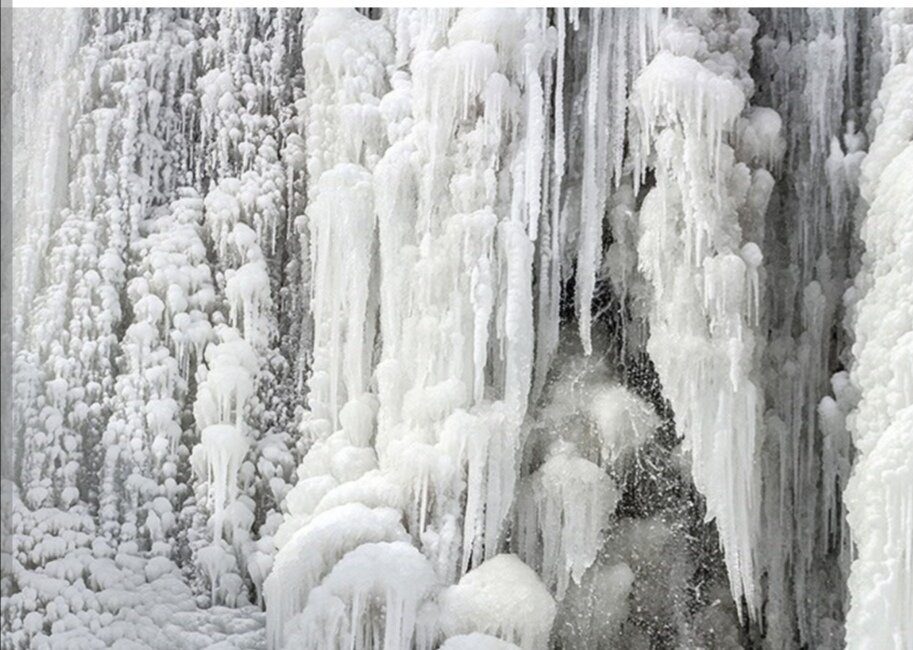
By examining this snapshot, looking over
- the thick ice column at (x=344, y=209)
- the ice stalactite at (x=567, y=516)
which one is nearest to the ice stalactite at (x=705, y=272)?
the ice stalactite at (x=567, y=516)

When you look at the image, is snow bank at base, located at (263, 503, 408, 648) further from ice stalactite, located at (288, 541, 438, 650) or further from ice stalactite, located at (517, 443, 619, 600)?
ice stalactite, located at (517, 443, 619, 600)

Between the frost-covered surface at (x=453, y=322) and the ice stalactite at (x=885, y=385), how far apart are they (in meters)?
0.01

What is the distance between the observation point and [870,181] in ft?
11.0

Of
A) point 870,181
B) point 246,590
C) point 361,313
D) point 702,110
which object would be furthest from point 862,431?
point 246,590

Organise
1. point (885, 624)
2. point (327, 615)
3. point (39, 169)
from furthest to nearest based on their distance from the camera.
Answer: point (39, 169)
point (327, 615)
point (885, 624)

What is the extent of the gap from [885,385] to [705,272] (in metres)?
0.51

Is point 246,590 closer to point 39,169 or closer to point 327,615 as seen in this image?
point 327,615

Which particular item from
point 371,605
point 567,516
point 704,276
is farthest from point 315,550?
point 704,276

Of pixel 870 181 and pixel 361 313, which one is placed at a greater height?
pixel 870 181

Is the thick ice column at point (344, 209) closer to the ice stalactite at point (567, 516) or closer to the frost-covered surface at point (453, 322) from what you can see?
the frost-covered surface at point (453, 322)

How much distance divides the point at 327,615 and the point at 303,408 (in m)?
0.56

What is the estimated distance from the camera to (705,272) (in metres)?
3.30

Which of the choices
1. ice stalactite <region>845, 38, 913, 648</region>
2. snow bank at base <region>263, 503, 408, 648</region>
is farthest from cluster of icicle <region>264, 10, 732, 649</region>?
ice stalactite <region>845, 38, 913, 648</region>

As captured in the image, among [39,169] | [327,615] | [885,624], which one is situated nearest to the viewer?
[885,624]
